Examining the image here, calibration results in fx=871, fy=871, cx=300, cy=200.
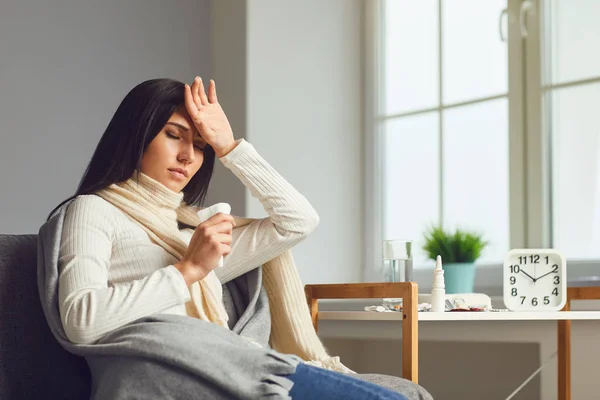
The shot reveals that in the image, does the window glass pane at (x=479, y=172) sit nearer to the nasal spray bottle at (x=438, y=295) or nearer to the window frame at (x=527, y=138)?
the window frame at (x=527, y=138)

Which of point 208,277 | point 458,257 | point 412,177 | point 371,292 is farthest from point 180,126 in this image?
point 412,177

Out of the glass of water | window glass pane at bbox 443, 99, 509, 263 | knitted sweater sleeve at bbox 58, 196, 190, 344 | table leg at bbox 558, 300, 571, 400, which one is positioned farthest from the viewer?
window glass pane at bbox 443, 99, 509, 263

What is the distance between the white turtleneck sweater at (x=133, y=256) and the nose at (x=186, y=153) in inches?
2.9

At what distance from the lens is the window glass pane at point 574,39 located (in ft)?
9.06

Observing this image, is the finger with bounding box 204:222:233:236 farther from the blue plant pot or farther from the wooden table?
the blue plant pot

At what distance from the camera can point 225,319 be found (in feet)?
5.94

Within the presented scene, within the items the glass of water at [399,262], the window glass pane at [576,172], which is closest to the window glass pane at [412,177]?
the window glass pane at [576,172]

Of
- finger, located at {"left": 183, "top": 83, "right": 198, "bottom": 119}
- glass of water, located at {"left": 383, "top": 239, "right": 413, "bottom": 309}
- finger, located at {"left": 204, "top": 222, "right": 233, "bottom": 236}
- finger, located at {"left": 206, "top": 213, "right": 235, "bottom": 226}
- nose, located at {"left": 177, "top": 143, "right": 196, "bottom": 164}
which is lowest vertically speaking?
glass of water, located at {"left": 383, "top": 239, "right": 413, "bottom": 309}

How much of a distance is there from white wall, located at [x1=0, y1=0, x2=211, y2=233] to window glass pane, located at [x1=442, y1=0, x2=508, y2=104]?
959 millimetres

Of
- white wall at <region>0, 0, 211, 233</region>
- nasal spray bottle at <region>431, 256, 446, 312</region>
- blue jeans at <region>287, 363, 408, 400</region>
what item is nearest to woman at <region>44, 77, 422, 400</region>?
blue jeans at <region>287, 363, 408, 400</region>

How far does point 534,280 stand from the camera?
223 centimetres

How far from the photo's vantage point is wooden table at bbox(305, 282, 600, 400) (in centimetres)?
197

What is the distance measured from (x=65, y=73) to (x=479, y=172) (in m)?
1.52

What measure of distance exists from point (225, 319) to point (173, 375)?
0.41m
